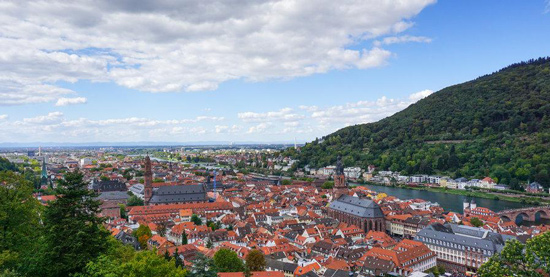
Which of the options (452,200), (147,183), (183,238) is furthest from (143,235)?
(452,200)

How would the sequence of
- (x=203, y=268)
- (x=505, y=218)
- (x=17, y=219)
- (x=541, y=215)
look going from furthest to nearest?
(x=541, y=215) → (x=505, y=218) → (x=203, y=268) → (x=17, y=219)

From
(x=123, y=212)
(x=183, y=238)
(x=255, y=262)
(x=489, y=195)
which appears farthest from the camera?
(x=489, y=195)

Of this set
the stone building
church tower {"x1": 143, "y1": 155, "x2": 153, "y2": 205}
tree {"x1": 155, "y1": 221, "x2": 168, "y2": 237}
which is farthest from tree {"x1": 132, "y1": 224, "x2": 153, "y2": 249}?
the stone building

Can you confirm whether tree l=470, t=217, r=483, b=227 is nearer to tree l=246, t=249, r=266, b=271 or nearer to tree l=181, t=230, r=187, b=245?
tree l=246, t=249, r=266, b=271

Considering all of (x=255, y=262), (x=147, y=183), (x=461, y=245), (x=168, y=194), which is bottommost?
(x=461, y=245)

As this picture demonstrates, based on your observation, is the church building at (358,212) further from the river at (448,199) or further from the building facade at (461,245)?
the river at (448,199)

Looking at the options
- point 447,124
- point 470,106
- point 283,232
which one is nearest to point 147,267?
point 283,232

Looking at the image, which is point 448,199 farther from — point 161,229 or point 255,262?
point 255,262
